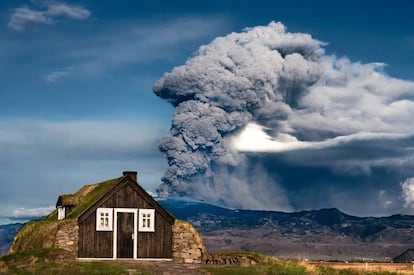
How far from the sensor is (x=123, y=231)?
6825cm

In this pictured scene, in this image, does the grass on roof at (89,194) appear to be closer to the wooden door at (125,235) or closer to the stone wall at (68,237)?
the stone wall at (68,237)

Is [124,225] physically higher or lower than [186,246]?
higher

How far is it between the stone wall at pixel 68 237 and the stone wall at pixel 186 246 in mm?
8236

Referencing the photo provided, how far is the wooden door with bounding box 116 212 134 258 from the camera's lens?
67.9 meters

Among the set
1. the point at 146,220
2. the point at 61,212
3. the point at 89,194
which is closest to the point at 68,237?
the point at 146,220

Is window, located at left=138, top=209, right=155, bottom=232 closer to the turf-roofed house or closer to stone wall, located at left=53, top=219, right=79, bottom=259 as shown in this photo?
the turf-roofed house

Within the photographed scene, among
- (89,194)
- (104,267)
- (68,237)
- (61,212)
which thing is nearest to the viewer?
(104,267)

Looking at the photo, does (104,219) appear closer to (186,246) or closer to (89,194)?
(186,246)

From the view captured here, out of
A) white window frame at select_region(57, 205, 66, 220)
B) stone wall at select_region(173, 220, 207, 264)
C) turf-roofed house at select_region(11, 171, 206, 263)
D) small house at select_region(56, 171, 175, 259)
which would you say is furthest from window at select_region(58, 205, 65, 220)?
stone wall at select_region(173, 220, 207, 264)

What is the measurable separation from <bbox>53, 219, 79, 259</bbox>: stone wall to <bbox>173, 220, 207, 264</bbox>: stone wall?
8.24m

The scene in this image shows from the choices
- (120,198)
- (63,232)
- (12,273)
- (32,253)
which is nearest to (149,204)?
(120,198)

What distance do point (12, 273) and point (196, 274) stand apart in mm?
12229

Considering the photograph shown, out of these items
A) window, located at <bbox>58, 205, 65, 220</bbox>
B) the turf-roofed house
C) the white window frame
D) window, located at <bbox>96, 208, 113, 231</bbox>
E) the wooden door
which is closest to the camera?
the turf-roofed house

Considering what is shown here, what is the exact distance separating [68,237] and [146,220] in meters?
6.56
